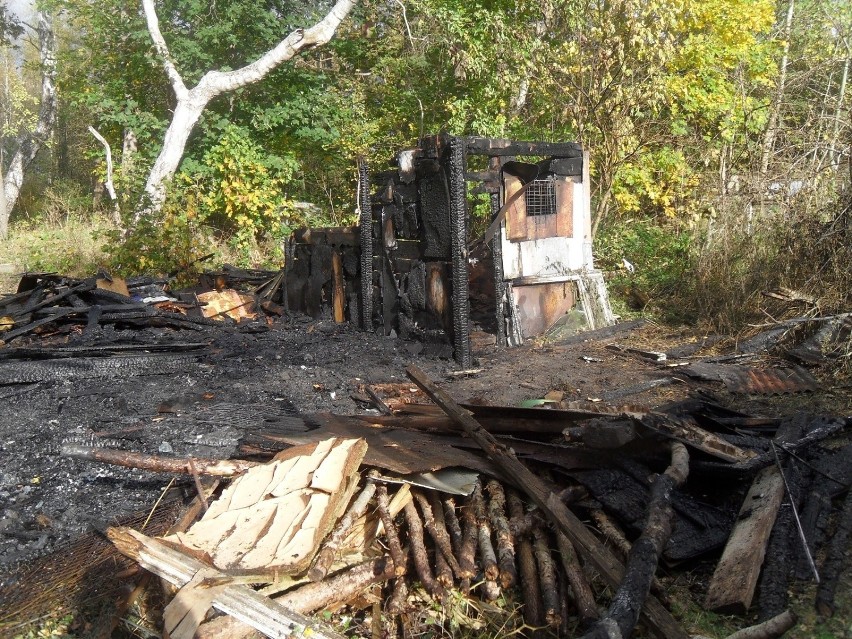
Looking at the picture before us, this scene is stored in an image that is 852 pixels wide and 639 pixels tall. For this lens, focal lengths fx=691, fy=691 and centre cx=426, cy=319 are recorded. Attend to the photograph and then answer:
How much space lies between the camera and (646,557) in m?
3.46

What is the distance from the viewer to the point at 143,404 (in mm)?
7059

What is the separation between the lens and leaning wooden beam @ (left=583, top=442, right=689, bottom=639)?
9.92 ft

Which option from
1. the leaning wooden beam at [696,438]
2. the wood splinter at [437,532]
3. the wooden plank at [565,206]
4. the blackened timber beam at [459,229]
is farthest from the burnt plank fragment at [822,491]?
the wooden plank at [565,206]

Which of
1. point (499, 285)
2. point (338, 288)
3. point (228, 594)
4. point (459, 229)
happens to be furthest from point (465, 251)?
point (228, 594)

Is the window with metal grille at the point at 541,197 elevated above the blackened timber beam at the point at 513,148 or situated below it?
below

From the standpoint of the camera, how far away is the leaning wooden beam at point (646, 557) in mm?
3023

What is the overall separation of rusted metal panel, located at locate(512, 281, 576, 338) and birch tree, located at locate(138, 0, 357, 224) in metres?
9.40

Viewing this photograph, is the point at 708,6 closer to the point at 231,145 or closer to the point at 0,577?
the point at 231,145

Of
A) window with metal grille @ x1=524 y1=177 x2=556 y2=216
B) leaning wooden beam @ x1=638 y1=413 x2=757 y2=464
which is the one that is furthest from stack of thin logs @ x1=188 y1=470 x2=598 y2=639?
window with metal grille @ x1=524 y1=177 x2=556 y2=216

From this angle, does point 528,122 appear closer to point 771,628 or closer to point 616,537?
point 616,537

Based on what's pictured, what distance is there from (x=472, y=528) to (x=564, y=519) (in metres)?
0.55

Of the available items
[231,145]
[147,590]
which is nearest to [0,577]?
[147,590]

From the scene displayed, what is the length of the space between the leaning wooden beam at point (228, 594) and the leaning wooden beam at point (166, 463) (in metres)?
1.05

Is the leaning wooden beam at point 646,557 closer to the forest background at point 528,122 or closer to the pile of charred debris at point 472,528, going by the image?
the pile of charred debris at point 472,528
